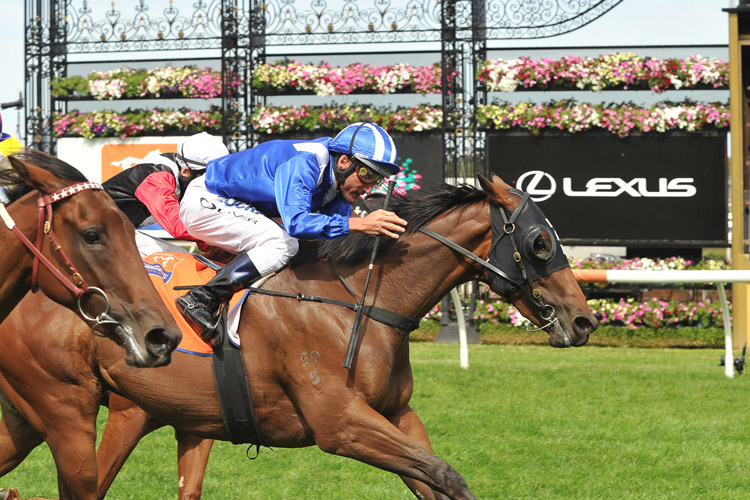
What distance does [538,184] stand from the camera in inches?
495

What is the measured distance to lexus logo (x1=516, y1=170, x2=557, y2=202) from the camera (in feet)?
Answer: 41.1

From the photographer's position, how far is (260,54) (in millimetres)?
13648

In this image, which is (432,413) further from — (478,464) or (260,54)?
(260,54)

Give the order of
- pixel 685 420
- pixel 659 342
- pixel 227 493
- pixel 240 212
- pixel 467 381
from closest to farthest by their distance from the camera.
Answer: pixel 240 212
pixel 227 493
pixel 685 420
pixel 467 381
pixel 659 342

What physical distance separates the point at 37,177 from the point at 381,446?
158cm

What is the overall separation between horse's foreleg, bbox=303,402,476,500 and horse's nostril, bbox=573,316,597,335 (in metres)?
0.78

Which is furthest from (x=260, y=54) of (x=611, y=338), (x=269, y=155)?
(x=269, y=155)

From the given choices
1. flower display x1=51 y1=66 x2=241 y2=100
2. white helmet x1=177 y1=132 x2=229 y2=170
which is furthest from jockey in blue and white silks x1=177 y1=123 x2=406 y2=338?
flower display x1=51 y1=66 x2=241 y2=100

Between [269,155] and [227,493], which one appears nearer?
[269,155]

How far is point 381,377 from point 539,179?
9302 millimetres

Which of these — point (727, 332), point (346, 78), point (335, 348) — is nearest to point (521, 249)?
point (335, 348)

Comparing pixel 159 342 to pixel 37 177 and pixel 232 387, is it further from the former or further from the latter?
pixel 232 387

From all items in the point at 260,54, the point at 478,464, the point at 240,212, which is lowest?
the point at 478,464

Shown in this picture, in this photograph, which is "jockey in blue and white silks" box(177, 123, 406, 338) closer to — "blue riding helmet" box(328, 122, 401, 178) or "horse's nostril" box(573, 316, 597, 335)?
"blue riding helmet" box(328, 122, 401, 178)
